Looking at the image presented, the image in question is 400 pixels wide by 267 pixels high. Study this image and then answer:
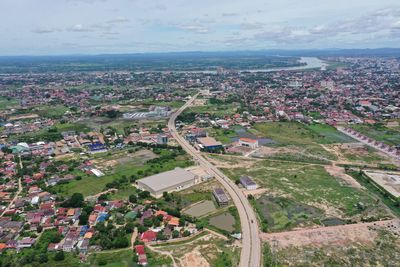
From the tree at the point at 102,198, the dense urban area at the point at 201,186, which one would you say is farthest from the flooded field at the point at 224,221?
the tree at the point at 102,198

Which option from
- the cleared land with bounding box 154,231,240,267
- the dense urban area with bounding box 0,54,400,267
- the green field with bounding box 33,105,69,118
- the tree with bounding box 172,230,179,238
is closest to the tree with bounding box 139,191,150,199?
the dense urban area with bounding box 0,54,400,267

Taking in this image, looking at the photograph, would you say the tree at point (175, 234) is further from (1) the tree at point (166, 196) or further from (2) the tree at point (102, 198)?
(2) the tree at point (102, 198)

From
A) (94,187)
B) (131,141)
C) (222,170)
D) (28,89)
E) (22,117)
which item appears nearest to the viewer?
(94,187)

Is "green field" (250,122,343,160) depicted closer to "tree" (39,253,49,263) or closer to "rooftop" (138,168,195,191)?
"rooftop" (138,168,195,191)

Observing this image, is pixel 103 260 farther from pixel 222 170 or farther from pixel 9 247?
pixel 222 170

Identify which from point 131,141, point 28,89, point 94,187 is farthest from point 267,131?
point 28,89
